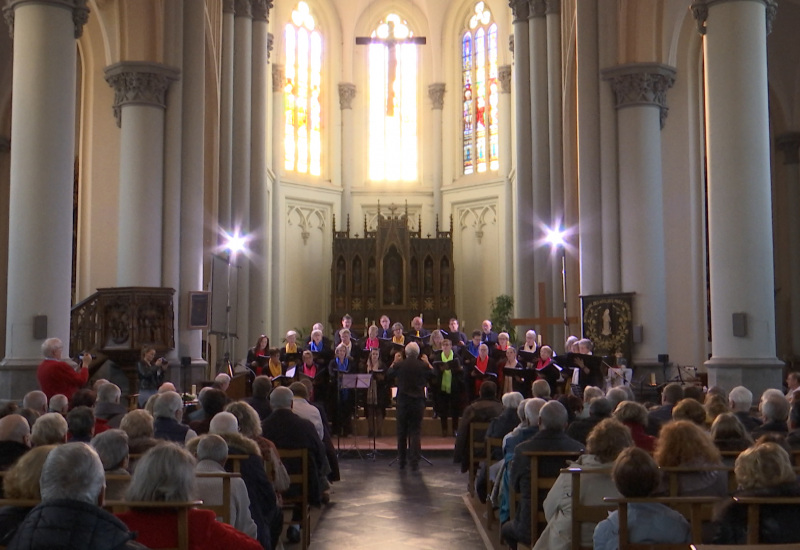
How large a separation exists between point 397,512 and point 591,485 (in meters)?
4.94

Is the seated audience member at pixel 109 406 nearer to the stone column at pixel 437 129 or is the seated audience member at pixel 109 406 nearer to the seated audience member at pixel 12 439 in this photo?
the seated audience member at pixel 12 439

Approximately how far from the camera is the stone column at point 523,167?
2447cm

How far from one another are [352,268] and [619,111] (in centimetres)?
1217

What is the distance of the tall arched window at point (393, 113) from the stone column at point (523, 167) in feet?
24.5

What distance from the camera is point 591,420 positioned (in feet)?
27.5

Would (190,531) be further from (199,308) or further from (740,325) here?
(199,308)

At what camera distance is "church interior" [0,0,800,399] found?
13312mm

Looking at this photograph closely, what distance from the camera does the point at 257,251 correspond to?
23.7 meters

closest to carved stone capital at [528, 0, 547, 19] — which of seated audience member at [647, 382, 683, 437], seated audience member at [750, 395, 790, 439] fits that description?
seated audience member at [647, 382, 683, 437]

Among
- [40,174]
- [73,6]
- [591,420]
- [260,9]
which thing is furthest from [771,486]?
[260,9]


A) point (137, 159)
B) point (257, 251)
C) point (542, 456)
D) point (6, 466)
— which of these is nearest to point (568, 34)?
point (257, 251)

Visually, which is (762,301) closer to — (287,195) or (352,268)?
(352,268)

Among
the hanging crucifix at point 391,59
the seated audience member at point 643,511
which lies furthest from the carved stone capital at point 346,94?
the seated audience member at point 643,511

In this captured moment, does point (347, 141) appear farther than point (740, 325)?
Yes
